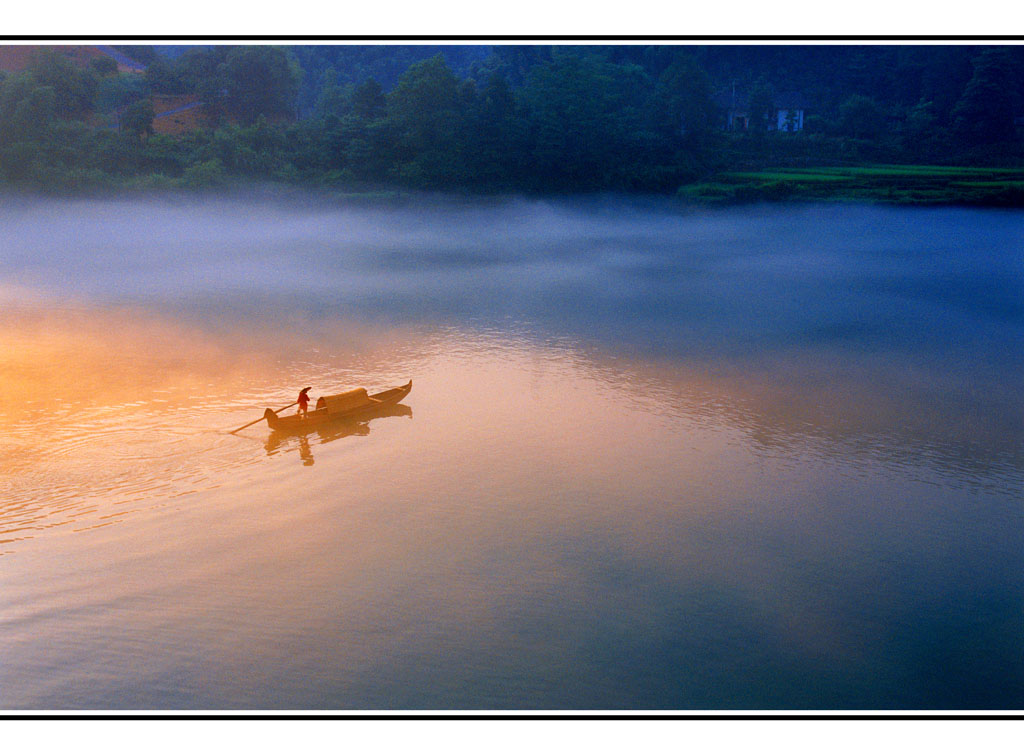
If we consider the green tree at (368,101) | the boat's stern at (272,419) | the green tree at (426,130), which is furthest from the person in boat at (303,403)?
the green tree at (368,101)

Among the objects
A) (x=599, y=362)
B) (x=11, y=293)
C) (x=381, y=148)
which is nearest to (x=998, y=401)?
(x=599, y=362)

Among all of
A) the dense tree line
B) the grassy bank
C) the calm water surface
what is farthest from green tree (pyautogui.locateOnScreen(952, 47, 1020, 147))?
the calm water surface

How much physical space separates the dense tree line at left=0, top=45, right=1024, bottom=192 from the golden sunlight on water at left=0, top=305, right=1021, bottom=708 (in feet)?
109

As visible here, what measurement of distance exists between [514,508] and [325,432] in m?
3.65

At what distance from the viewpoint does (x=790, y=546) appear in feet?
31.8

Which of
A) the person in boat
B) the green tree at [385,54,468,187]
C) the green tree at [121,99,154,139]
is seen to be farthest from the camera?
the green tree at [385,54,468,187]

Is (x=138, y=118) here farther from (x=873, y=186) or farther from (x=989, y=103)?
(x=989, y=103)

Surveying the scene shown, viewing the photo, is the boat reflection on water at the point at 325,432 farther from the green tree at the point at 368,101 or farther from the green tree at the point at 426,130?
the green tree at the point at 368,101

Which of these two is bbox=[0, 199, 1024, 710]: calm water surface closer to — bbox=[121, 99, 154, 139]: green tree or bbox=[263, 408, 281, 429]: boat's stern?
bbox=[263, 408, 281, 429]: boat's stern

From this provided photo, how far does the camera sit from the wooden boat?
41.4ft

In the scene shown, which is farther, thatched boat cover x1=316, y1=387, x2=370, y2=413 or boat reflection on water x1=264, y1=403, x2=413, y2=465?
thatched boat cover x1=316, y1=387, x2=370, y2=413

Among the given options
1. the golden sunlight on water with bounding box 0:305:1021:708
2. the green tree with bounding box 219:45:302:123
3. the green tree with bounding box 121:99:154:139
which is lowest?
the golden sunlight on water with bounding box 0:305:1021:708

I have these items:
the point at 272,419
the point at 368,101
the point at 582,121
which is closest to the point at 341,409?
the point at 272,419
